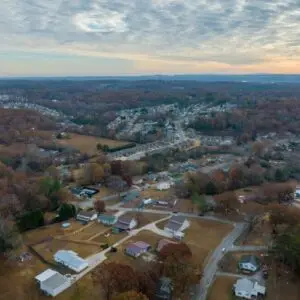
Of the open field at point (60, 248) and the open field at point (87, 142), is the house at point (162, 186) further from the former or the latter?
the open field at point (87, 142)

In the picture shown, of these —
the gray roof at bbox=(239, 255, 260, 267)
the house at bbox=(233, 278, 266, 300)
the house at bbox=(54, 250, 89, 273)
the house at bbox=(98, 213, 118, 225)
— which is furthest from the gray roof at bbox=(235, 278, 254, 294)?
the house at bbox=(98, 213, 118, 225)

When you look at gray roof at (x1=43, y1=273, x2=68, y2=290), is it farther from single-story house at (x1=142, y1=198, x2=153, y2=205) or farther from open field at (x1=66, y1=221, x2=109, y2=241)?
single-story house at (x1=142, y1=198, x2=153, y2=205)

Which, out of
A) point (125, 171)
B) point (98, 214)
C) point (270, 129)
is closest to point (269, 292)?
point (98, 214)

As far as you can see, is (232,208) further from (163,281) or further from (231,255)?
(163,281)

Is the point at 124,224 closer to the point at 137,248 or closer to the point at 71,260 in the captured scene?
the point at 137,248

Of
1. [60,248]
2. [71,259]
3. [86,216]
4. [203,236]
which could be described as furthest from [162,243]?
[86,216]
